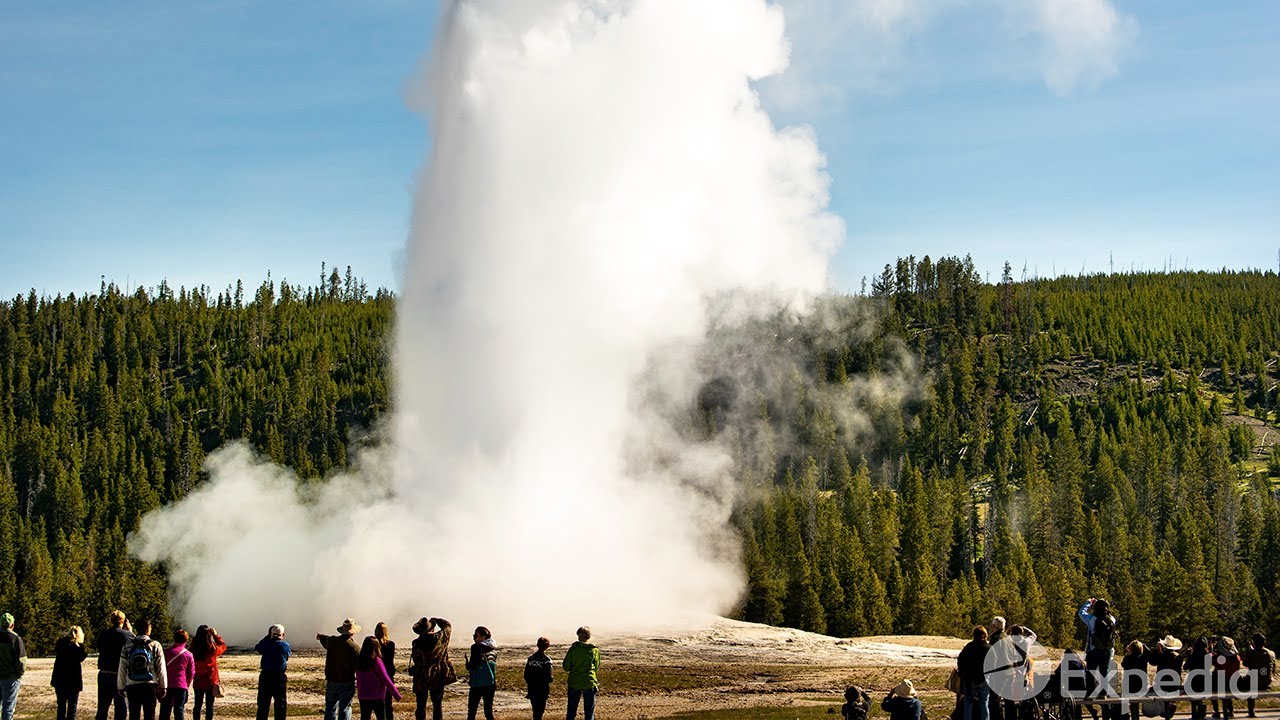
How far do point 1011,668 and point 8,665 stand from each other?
1394 cm

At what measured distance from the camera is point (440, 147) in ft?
179

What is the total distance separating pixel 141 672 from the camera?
695 inches

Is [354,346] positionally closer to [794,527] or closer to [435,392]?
[794,527]

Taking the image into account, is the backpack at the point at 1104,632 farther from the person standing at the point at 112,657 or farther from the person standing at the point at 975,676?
the person standing at the point at 112,657

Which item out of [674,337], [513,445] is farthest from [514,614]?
[674,337]

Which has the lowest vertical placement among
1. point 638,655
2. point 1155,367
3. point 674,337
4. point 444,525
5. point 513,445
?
point 638,655

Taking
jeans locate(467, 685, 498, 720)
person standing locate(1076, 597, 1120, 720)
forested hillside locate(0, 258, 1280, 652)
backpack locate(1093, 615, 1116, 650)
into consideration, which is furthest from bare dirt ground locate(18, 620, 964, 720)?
forested hillside locate(0, 258, 1280, 652)

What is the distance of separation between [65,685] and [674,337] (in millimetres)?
63292

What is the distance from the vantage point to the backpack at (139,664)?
17.6m

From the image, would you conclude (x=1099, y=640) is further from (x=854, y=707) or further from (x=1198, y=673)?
(x=854, y=707)

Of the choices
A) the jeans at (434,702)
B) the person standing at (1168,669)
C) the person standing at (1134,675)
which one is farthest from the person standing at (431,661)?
the person standing at (1168,669)

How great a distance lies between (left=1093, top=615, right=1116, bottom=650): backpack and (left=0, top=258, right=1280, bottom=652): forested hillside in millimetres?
50768

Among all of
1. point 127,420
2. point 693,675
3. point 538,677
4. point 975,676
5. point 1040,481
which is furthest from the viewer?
point 127,420

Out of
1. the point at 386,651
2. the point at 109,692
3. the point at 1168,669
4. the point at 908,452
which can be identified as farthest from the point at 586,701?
the point at 908,452
